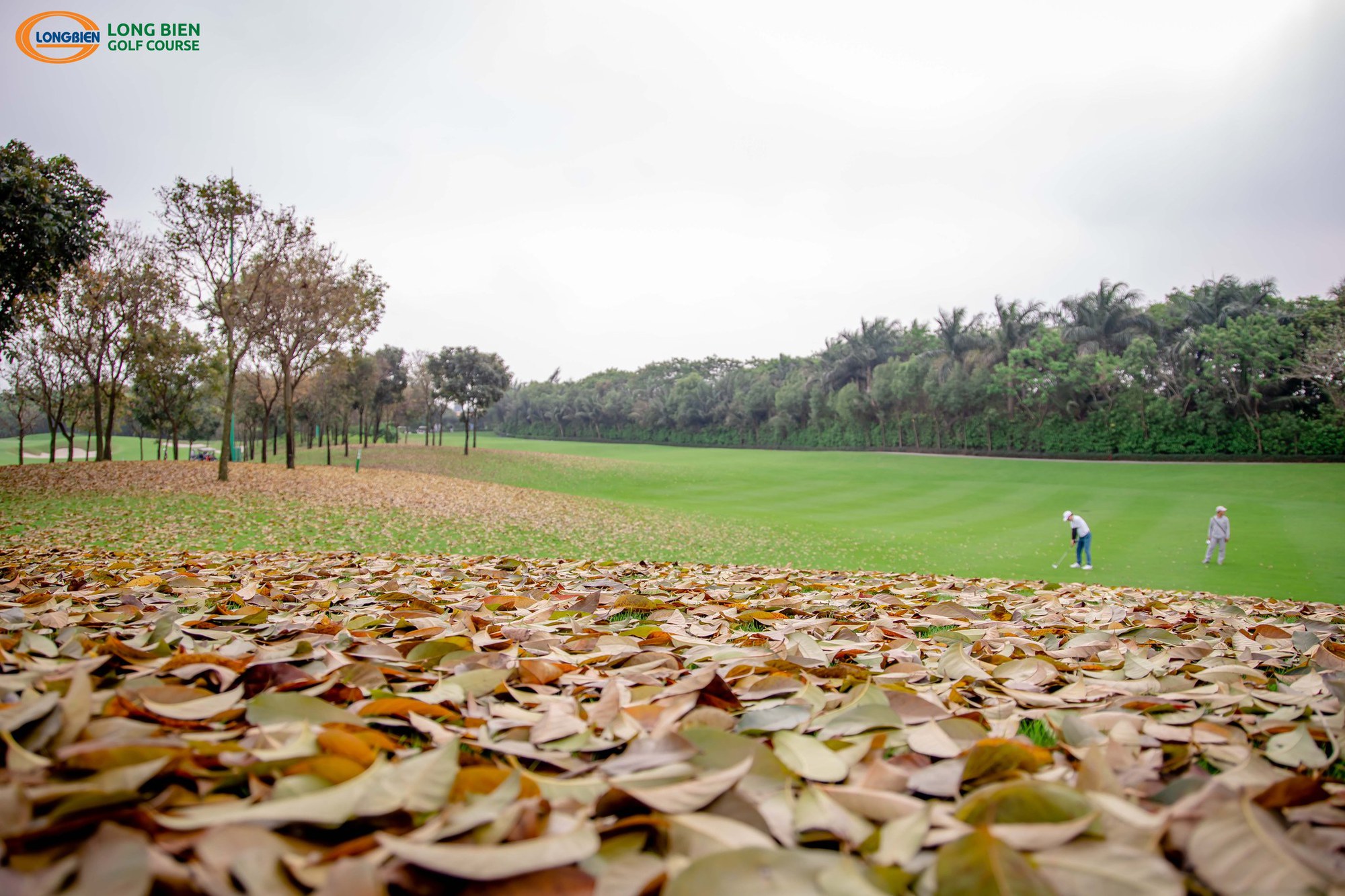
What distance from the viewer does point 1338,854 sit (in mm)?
1008

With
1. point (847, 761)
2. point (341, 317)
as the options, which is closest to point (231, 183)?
point (341, 317)

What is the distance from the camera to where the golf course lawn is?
38.6 feet

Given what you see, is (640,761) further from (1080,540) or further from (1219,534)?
(1219,534)

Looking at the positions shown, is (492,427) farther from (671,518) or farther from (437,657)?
(437,657)

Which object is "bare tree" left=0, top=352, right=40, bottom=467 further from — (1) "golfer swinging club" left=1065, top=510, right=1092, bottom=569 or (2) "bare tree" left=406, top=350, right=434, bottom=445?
(1) "golfer swinging club" left=1065, top=510, right=1092, bottom=569

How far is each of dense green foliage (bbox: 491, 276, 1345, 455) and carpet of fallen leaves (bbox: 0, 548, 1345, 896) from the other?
35543 millimetres

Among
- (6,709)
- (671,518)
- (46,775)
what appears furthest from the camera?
(671,518)

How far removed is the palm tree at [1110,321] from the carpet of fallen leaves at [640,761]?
42.3 m

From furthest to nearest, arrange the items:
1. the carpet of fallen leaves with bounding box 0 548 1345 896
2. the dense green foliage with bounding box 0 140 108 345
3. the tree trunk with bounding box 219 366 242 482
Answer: the tree trunk with bounding box 219 366 242 482 → the dense green foliage with bounding box 0 140 108 345 → the carpet of fallen leaves with bounding box 0 548 1345 896

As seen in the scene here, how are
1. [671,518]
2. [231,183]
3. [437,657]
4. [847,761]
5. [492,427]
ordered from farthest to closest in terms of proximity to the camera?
[492,427]
[671,518]
[231,183]
[437,657]
[847,761]

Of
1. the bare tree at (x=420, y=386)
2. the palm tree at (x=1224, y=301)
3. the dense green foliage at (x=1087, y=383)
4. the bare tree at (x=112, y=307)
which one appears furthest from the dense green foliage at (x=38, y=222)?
the palm tree at (x=1224, y=301)

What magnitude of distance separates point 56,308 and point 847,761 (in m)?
26.8

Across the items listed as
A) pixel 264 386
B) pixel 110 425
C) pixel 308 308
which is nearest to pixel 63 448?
pixel 264 386

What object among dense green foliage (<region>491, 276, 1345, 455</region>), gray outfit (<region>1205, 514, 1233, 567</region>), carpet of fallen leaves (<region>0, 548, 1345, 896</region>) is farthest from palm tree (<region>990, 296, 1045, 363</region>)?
carpet of fallen leaves (<region>0, 548, 1345, 896</region>)
